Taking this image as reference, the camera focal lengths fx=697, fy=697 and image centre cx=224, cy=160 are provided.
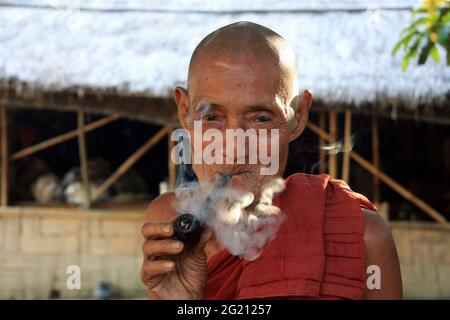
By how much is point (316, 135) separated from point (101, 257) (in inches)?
93.4

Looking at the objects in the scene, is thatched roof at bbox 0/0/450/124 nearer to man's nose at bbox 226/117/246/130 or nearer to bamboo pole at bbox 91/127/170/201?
bamboo pole at bbox 91/127/170/201

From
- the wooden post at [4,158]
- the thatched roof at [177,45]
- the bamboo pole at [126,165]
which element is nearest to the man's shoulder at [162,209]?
the thatched roof at [177,45]

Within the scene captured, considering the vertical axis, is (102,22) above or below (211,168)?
above

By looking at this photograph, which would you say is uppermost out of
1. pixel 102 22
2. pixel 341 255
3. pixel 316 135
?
pixel 102 22

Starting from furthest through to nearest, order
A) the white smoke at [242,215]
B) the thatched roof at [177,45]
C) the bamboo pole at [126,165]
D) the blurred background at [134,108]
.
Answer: the bamboo pole at [126,165], the blurred background at [134,108], the thatched roof at [177,45], the white smoke at [242,215]

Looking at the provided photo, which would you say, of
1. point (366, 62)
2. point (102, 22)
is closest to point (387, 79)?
point (366, 62)

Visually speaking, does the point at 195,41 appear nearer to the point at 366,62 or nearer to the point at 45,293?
the point at 366,62

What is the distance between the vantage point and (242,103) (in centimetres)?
157

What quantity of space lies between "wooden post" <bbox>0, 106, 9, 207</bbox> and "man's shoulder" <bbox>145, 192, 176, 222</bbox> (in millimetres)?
5324

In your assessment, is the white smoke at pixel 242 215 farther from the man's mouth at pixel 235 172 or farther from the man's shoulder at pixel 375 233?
the man's shoulder at pixel 375 233

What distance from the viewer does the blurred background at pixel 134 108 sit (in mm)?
6145
